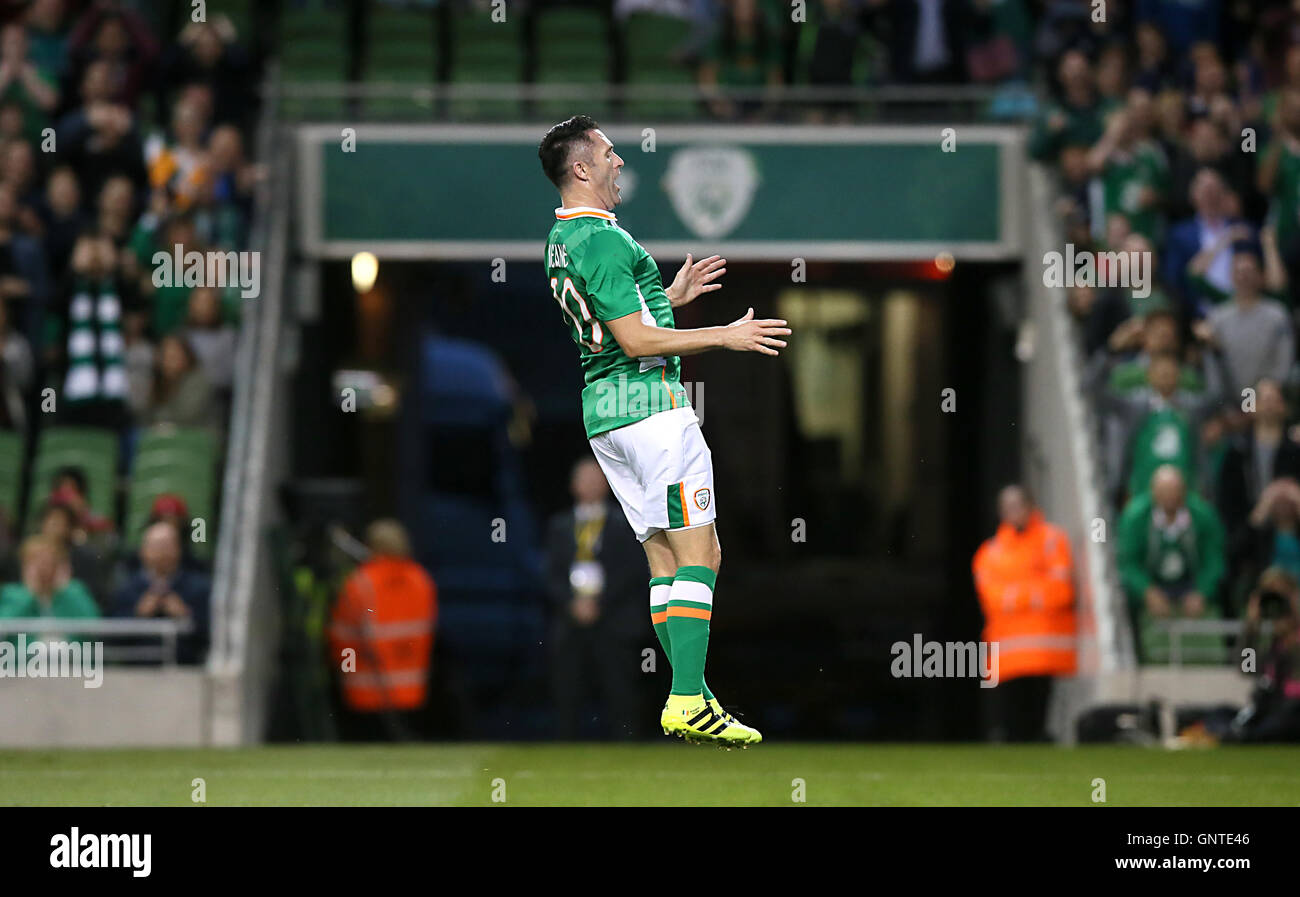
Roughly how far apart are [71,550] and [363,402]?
18.2ft

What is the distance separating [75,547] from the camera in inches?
495

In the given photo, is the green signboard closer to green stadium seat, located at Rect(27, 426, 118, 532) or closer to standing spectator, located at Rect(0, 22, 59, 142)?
standing spectator, located at Rect(0, 22, 59, 142)

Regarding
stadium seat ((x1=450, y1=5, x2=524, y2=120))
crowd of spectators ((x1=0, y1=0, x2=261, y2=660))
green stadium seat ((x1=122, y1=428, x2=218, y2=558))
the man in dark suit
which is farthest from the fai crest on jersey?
green stadium seat ((x1=122, y1=428, x2=218, y2=558))

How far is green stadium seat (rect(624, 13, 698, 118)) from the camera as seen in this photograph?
51.3 feet

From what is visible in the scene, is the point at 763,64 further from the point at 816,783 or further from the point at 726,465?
the point at 816,783

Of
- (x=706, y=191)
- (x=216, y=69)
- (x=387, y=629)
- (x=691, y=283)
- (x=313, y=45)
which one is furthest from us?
(x=313, y=45)

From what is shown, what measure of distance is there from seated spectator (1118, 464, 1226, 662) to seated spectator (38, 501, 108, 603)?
5.95 metres

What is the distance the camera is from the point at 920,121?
601 inches

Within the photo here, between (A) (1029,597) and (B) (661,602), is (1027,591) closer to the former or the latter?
(A) (1029,597)

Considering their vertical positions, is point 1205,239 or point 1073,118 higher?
point 1073,118

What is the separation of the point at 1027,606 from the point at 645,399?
5.97 m

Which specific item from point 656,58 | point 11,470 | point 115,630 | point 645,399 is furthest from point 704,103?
point 645,399
